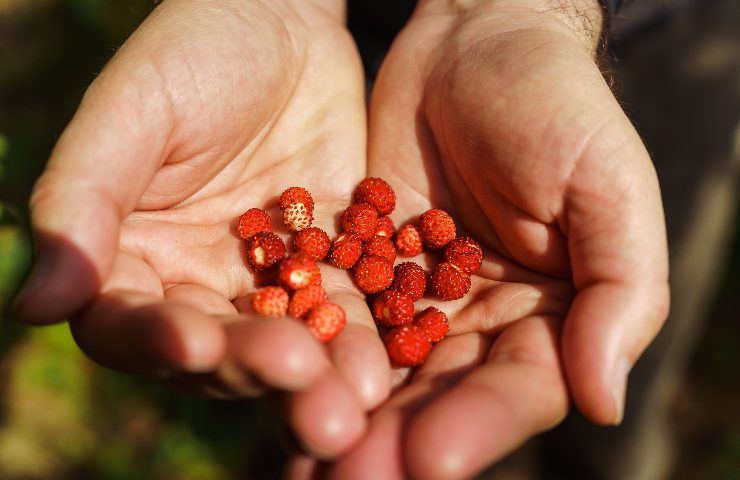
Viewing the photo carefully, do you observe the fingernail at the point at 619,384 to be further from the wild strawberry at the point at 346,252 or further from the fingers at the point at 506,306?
the wild strawberry at the point at 346,252

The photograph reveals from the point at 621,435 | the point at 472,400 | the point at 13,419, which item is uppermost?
the point at 472,400

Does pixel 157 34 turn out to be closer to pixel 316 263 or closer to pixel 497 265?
pixel 316 263

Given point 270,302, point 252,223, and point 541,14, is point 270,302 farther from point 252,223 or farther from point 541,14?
point 541,14

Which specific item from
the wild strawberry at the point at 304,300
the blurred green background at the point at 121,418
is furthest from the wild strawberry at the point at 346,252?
the blurred green background at the point at 121,418

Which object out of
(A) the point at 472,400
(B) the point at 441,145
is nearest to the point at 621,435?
(B) the point at 441,145

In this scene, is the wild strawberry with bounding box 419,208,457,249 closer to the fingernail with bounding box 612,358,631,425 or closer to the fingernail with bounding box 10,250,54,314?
the fingernail with bounding box 612,358,631,425

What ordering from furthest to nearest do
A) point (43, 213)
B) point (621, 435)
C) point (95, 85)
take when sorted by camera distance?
point (621, 435)
point (95, 85)
point (43, 213)

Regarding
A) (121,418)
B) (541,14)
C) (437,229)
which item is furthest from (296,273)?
(121,418)

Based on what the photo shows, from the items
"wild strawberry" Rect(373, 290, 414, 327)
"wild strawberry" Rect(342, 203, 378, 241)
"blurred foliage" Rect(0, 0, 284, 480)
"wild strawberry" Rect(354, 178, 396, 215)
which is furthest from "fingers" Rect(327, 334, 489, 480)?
"blurred foliage" Rect(0, 0, 284, 480)
